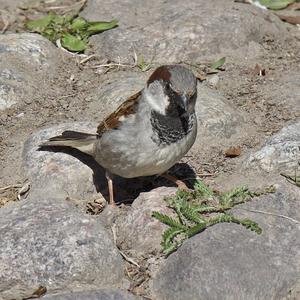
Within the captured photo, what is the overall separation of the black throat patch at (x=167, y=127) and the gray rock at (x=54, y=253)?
0.62 m

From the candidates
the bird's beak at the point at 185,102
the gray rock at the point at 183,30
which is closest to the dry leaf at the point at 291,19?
the gray rock at the point at 183,30

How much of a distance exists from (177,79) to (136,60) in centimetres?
207

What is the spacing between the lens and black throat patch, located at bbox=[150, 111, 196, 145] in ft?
15.2

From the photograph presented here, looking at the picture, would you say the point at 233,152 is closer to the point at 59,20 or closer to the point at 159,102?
the point at 159,102

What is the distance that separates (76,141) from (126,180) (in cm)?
46

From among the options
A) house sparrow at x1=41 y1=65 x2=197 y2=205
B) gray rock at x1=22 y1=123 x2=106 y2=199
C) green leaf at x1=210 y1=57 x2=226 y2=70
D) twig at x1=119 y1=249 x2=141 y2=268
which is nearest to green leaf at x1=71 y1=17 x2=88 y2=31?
green leaf at x1=210 y1=57 x2=226 y2=70

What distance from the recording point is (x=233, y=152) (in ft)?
18.0

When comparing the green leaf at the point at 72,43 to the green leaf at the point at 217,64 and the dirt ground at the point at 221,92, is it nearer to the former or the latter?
the dirt ground at the point at 221,92

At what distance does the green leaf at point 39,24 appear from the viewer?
6887 mm

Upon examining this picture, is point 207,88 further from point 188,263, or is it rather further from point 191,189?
point 188,263

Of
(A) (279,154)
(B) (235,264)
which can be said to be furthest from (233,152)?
(B) (235,264)

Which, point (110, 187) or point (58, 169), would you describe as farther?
point (58, 169)

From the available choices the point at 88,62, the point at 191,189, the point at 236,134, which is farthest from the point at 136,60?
the point at 191,189

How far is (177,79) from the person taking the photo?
14.8ft
